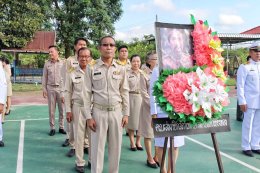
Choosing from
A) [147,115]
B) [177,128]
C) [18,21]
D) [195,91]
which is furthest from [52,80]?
[18,21]

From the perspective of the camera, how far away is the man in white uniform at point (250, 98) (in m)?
5.34

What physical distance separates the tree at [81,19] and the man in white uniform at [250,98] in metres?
20.4

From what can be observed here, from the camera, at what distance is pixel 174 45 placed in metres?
3.13

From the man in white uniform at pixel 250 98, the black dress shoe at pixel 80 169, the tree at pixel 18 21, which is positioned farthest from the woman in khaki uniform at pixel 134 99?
the tree at pixel 18 21

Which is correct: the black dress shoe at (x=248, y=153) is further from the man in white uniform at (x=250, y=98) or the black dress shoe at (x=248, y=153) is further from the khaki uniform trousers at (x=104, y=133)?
the khaki uniform trousers at (x=104, y=133)

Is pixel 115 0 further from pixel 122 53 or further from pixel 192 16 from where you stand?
pixel 192 16

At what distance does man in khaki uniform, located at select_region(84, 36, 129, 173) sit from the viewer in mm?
3625

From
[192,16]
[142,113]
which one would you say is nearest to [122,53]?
[142,113]

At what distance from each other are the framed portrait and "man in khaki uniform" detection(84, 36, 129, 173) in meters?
0.73

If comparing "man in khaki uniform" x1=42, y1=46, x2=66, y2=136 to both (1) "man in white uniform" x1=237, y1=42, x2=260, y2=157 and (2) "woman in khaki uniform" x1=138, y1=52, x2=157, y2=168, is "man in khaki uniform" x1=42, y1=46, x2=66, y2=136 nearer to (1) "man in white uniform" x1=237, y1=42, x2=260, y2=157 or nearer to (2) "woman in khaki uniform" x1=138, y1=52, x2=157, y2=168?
(2) "woman in khaki uniform" x1=138, y1=52, x2=157, y2=168

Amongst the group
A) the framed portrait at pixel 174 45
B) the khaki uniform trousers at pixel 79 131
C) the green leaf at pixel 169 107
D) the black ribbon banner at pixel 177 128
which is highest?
the framed portrait at pixel 174 45

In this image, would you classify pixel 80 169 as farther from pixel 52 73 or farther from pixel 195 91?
pixel 52 73

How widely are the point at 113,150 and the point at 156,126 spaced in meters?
0.99

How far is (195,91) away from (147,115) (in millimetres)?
2158
